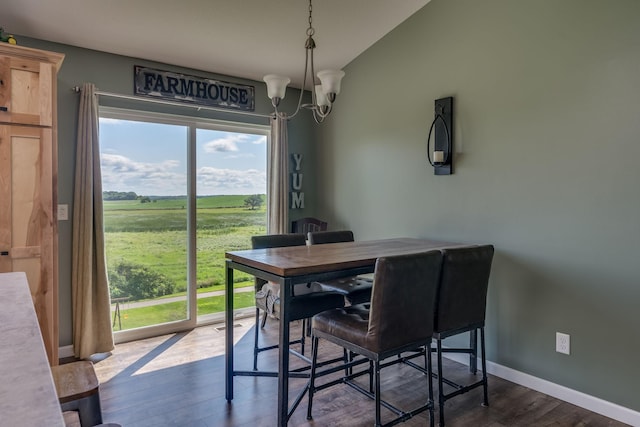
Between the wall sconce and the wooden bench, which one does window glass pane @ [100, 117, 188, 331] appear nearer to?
the wooden bench

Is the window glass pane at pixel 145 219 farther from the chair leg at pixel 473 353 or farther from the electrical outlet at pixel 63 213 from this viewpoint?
the chair leg at pixel 473 353

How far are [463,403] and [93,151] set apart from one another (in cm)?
336

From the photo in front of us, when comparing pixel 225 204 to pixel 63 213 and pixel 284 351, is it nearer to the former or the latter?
pixel 63 213

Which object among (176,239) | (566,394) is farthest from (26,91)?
(566,394)

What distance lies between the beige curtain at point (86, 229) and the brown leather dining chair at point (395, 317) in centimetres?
207

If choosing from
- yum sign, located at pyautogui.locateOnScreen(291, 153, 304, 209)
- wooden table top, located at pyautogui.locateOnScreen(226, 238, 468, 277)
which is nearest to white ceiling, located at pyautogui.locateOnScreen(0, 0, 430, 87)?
yum sign, located at pyautogui.locateOnScreen(291, 153, 304, 209)

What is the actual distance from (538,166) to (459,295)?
1.10 meters

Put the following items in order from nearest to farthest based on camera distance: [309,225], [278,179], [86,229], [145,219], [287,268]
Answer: [287,268], [86,229], [145,219], [278,179], [309,225]

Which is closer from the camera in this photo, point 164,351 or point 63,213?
point 63,213

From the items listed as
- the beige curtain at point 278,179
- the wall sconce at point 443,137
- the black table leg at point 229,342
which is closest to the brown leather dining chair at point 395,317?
the black table leg at point 229,342

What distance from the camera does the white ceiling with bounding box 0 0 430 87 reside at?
2934 millimetres

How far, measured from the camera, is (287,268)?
207cm

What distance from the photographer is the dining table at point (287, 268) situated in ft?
6.86

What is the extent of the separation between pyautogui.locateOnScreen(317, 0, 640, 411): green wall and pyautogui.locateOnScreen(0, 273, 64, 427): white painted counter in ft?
9.21
